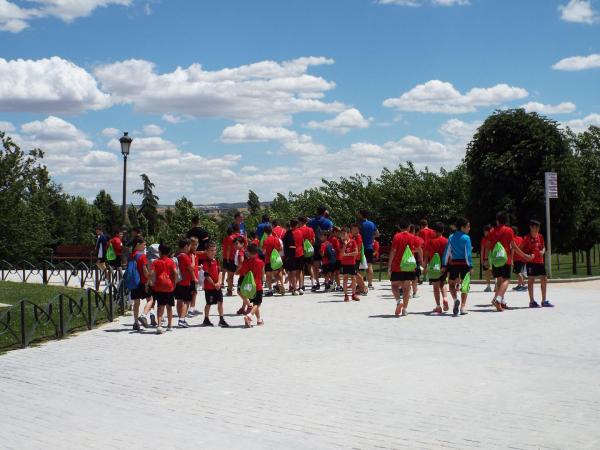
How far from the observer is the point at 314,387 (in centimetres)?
795

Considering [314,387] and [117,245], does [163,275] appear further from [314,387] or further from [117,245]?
[117,245]

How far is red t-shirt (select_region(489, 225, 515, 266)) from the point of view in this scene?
14.6 m

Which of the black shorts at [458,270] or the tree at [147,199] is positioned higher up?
the tree at [147,199]

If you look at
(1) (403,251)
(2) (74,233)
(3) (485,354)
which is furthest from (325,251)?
(2) (74,233)

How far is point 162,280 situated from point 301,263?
621 cm

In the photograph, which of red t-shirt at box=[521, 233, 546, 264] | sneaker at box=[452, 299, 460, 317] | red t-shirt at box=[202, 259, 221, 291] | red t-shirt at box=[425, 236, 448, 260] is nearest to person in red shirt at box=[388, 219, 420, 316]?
sneaker at box=[452, 299, 460, 317]

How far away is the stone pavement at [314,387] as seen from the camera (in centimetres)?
619

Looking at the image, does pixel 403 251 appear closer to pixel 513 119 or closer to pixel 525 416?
pixel 525 416

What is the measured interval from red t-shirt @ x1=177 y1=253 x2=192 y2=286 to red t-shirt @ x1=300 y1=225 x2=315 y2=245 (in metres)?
5.50

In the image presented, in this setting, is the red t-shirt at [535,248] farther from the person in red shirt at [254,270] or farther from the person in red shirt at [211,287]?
the person in red shirt at [211,287]

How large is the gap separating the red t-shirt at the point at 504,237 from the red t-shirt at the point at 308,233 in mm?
4667

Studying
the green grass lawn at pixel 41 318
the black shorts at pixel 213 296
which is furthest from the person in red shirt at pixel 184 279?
the green grass lawn at pixel 41 318

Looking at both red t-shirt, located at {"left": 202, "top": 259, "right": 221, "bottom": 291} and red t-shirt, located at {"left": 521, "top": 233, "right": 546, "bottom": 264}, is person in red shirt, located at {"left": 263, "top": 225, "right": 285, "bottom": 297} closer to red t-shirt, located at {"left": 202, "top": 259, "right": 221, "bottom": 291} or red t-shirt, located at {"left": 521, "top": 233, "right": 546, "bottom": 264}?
red t-shirt, located at {"left": 202, "top": 259, "right": 221, "bottom": 291}

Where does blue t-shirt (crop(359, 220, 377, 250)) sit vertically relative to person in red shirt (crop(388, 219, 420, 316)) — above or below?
above
